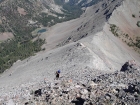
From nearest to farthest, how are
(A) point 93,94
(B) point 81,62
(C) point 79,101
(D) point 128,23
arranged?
(C) point 79,101 → (A) point 93,94 → (B) point 81,62 → (D) point 128,23

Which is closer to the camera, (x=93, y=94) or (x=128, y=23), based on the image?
(x=93, y=94)

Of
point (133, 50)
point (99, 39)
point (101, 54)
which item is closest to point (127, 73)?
point (101, 54)

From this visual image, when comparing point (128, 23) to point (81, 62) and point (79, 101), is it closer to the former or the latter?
point (81, 62)

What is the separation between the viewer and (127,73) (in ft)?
105

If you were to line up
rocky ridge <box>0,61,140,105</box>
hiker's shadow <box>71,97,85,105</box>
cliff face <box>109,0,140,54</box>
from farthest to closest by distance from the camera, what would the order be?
cliff face <box>109,0,140,54</box>, hiker's shadow <box>71,97,85,105</box>, rocky ridge <box>0,61,140,105</box>

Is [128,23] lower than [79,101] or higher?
lower

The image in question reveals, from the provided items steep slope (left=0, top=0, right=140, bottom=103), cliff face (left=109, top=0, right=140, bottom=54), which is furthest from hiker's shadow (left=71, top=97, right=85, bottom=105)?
cliff face (left=109, top=0, right=140, bottom=54)

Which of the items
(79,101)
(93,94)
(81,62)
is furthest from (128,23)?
(79,101)

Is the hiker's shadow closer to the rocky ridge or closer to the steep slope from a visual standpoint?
the rocky ridge

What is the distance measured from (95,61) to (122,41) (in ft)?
106

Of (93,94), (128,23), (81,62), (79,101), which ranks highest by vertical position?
(81,62)

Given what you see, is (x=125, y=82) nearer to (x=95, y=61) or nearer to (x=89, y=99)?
(x=89, y=99)

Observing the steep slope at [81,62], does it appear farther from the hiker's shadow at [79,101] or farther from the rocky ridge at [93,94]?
the hiker's shadow at [79,101]

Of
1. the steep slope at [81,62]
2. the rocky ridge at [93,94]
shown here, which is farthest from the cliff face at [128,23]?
the rocky ridge at [93,94]
